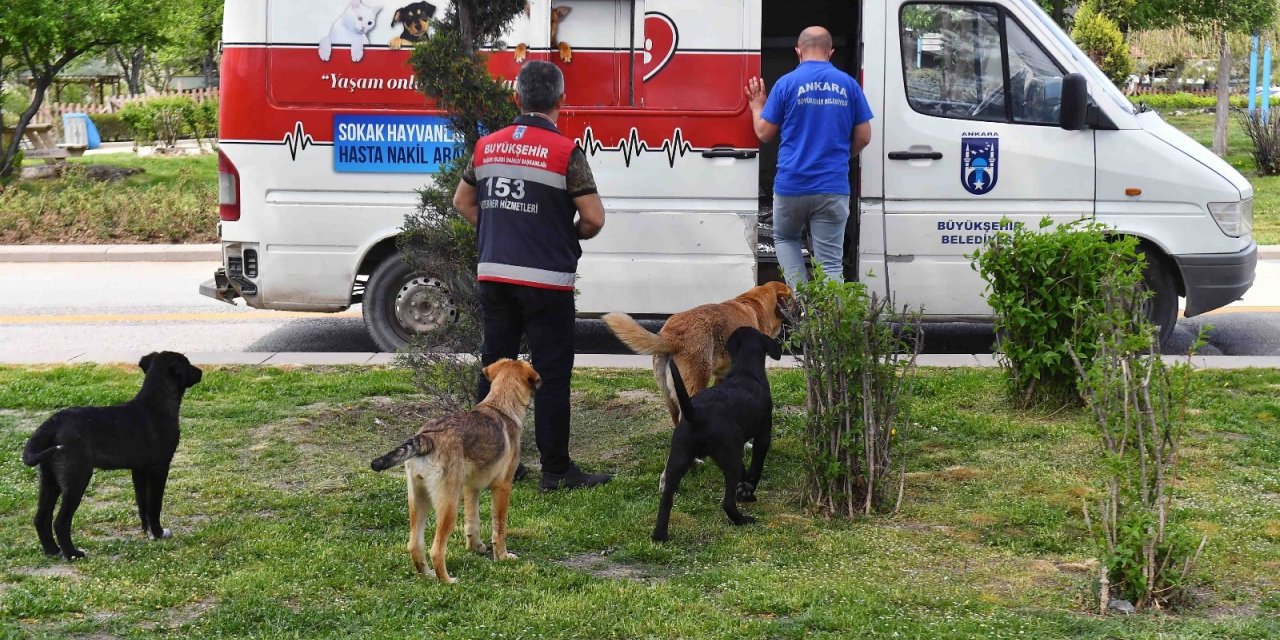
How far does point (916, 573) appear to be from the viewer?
4.65 metres

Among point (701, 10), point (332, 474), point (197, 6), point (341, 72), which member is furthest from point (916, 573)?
point (197, 6)

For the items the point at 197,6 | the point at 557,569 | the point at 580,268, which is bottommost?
the point at 557,569

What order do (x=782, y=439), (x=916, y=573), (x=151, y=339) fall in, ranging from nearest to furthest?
(x=916, y=573), (x=782, y=439), (x=151, y=339)

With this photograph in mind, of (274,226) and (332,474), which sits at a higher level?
(274,226)

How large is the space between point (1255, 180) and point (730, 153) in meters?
14.7

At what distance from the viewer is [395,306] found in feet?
28.9

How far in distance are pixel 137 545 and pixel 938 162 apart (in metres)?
5.40

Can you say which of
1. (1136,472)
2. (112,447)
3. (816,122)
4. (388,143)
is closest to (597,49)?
(388,143)

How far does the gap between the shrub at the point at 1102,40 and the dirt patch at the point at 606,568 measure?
85.8ft

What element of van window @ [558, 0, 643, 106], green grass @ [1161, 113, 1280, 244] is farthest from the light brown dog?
green grass @ [1161, 113, 1280, 244]

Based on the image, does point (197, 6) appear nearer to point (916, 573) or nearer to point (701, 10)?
point (701, 10)

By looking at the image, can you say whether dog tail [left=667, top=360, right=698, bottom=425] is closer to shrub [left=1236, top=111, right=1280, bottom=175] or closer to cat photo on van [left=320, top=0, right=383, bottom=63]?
cat photo on van [left=320, top=0, right=383, bottom=63]

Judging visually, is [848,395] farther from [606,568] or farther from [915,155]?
[915,155]

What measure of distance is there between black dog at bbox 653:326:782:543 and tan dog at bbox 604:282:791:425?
37 centimetres
